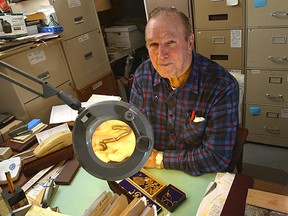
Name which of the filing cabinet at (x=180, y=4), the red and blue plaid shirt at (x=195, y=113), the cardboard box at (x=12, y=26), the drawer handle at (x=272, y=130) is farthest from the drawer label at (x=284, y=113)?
the cardboard box at (x=12, y=26)

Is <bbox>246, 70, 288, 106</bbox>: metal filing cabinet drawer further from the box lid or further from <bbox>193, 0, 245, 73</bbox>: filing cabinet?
the box lid

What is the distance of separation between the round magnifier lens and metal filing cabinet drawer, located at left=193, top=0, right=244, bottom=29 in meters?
1.81

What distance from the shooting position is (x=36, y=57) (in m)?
1.83

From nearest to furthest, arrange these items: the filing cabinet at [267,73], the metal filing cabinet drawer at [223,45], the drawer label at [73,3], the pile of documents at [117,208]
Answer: the pile of documents at [117,208] < the filing cabinet at [267,73] < the drawer label at [73,3] < the metal filing cabinet drawer at [223,45]

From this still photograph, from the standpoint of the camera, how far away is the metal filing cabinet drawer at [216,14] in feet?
6.81

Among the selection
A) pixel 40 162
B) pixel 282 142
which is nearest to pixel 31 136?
pixel 40 162

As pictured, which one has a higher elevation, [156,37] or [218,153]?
[156,37]

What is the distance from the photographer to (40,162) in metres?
1.30

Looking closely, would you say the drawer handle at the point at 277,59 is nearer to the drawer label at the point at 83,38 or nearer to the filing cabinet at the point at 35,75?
the drawer label at the point at 83,38

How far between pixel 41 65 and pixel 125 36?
1.11 metres

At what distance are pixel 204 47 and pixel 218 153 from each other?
4.54 feet

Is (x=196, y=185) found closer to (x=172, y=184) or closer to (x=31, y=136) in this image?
(x=172, y=184)

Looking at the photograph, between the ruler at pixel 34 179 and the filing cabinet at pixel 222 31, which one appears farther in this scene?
the filing cabinet at pixel 222 31

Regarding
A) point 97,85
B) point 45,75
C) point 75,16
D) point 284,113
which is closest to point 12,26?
point 45,75
